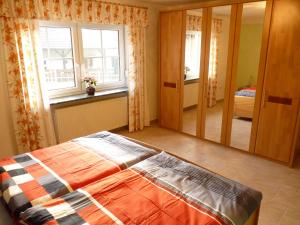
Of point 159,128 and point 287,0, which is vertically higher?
point 287,0

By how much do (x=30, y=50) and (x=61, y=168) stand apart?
1.73 meters

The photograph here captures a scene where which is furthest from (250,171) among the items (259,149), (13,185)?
(13,185)

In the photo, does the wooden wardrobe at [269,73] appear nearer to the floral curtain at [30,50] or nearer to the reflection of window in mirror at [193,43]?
the reflection of window in mirror at [193,43]

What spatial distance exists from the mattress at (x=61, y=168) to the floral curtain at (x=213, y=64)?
187 centimetres

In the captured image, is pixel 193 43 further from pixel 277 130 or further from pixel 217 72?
pixel 277 130

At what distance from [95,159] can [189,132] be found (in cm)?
241

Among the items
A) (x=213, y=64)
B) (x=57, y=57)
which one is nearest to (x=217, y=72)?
(x=213, y=64)

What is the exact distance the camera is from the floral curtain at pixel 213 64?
10.9ft

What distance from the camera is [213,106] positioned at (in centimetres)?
363

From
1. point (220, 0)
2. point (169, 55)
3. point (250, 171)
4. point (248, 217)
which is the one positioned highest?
point (220, 0)

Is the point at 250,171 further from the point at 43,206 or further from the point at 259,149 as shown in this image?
the point at 43,206

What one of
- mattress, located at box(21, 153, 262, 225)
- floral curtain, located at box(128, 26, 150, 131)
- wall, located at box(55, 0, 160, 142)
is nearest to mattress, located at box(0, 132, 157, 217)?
mattress, located at box(21, 153, 262, 225)

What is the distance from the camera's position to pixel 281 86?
9.25 feet

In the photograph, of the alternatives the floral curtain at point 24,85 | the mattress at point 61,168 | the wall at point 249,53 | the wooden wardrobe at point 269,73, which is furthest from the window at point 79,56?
the wall at point 249,53
